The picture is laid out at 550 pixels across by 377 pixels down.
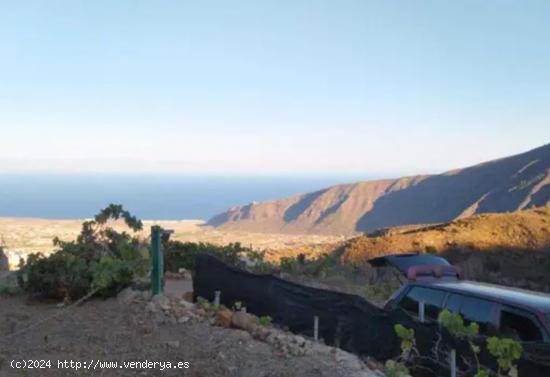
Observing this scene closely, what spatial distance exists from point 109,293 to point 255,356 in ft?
16.2

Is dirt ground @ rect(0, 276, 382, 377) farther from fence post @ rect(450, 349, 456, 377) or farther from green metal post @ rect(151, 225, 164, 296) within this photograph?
fence post @ rect(450, 349, 456, 377)

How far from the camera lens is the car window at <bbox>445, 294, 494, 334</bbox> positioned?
24.9ft

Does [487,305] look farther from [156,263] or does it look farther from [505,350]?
[156,263]

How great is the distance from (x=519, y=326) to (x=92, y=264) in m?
7.94

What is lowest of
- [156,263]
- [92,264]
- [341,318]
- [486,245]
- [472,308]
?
[486,245]

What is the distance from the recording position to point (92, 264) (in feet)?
39.8

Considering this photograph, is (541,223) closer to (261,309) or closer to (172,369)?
(261,309)

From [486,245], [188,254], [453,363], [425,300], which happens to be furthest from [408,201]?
[453,363]

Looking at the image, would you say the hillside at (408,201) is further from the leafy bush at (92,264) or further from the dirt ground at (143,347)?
the dirt ground at (143,347)

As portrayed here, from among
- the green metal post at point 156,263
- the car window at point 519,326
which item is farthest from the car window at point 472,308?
the green metal post at point 156,263

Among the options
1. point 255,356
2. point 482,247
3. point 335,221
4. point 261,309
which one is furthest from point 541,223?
point 335,221

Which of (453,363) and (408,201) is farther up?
(453,363)

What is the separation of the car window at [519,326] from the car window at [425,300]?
1.11m

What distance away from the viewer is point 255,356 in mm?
7707
